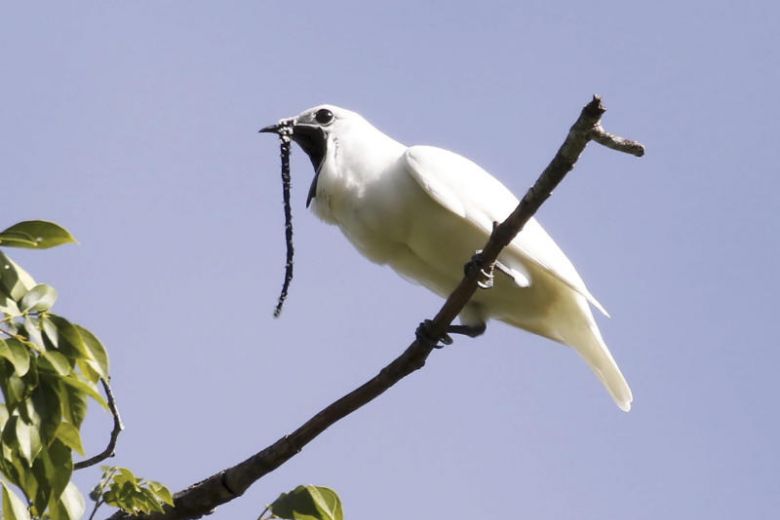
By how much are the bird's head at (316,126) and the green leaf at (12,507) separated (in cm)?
303

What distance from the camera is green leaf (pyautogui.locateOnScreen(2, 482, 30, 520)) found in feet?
8.50

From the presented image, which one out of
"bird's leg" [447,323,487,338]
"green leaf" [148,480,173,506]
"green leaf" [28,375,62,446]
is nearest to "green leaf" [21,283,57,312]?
"green leaf" [28,375,62,446]

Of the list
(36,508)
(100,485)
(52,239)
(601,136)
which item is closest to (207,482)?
(100,485)

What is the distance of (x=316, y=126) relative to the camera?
556cm

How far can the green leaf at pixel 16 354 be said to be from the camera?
247 centimetres

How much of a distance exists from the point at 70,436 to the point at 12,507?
19cm

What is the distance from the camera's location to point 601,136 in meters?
3.32

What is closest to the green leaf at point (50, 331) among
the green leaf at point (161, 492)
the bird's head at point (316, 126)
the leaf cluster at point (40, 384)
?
the leaf cluster at point (40, 384)

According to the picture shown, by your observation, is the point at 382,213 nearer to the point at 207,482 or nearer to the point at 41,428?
the point at 207,482

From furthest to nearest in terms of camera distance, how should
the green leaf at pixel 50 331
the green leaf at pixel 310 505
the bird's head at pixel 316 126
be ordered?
1. the bird's head at pixel 316 126
2. the green leaf at pixel 310 505
3. the green leaf at pixel 50 331

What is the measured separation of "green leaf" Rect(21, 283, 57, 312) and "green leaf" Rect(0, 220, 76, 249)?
0.10 m

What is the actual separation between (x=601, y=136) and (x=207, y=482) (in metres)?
1.47

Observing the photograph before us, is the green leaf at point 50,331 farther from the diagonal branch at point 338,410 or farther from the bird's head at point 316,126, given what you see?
the bird's head at point 316,126

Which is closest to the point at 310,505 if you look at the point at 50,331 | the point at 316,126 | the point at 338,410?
the point at 338,410
